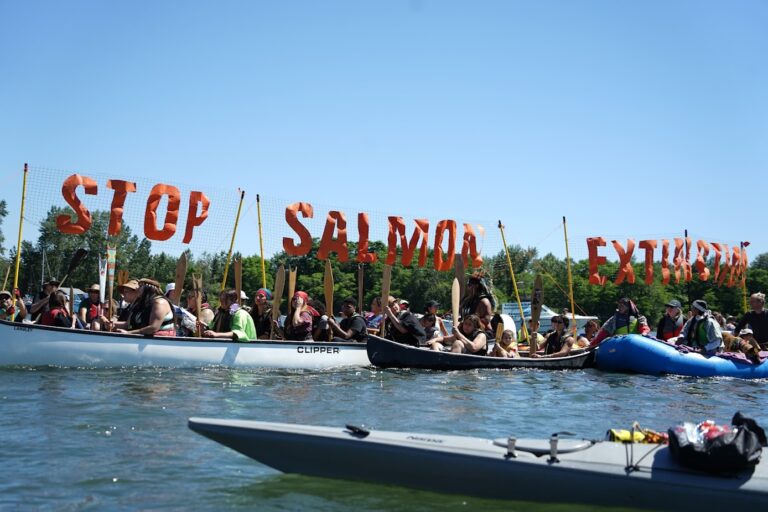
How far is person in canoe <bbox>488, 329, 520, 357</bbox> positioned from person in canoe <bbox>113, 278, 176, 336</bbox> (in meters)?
5.97

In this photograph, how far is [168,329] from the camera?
1377 cm

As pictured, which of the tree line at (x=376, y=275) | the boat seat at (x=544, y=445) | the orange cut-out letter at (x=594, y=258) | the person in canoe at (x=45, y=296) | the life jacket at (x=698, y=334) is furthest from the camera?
the tree line at (x=376, y=275)

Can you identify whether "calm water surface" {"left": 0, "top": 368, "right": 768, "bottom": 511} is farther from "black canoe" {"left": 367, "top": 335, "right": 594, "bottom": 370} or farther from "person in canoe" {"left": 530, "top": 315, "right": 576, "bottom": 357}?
"person in canoe" {"left": 530, "top": 315, "right": 576, "bottom": 357}

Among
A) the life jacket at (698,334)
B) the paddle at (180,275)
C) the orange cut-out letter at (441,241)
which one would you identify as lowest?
the life jacket at (698,334)

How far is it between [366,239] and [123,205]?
6240 millimetres

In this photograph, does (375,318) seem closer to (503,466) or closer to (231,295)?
(231,295)

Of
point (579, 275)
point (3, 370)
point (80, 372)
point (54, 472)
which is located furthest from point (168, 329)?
point (579, 275)

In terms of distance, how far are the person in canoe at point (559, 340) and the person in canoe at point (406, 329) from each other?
268 centimetres

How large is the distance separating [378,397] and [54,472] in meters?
5.42

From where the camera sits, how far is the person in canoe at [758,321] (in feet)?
55.4

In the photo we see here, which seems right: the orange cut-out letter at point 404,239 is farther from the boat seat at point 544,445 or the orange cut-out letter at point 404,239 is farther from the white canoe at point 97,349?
the boat seat at point 544,445

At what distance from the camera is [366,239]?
2055 centimetres

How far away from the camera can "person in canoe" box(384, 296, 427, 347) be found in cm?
1587

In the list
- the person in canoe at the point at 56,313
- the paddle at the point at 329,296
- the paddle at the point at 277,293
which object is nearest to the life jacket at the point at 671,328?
the paddle at the point at 329,296
